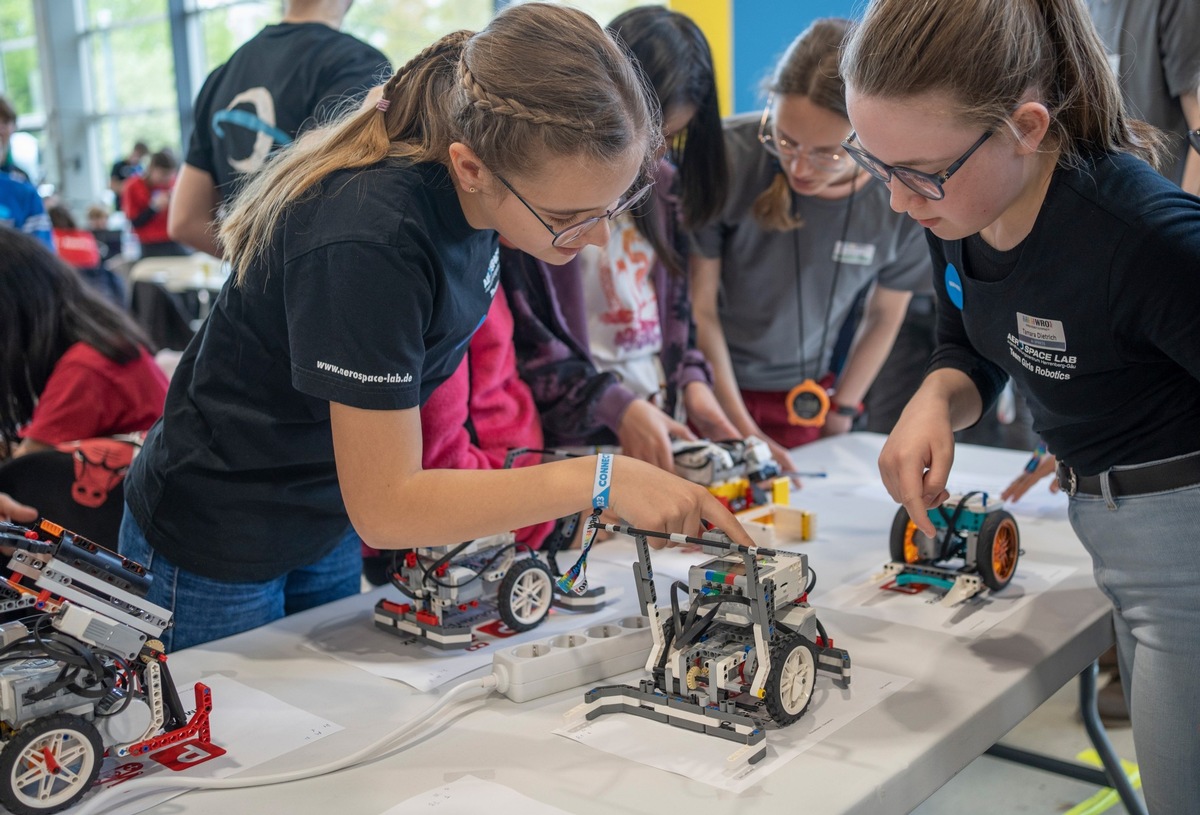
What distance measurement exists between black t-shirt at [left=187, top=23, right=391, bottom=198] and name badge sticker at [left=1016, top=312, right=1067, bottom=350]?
128cm

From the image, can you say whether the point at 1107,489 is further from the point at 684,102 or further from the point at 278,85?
the point at 278,85

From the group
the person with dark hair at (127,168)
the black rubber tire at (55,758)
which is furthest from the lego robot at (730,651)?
the person with dark hair at (127,168)

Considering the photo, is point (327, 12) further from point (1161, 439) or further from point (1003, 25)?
point (1161, 439)

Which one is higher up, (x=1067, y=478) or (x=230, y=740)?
(x=1067, y=478)

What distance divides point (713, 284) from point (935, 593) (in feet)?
3.63

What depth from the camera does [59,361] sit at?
200cm

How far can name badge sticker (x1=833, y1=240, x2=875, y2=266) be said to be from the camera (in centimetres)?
235

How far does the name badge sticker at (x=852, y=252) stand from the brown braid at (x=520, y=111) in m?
1.36

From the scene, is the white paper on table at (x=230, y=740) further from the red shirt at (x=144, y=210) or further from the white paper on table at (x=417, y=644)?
the red shirt at (x=144, y=210)

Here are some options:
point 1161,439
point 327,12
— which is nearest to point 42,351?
point 327,12

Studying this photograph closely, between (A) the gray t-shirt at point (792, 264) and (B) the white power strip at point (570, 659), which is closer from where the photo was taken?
(B) the white power strip at point (570, 659)

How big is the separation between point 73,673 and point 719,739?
621 millimetres

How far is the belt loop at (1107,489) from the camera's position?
46.6 inches

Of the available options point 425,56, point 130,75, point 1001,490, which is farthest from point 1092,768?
point 130,75
